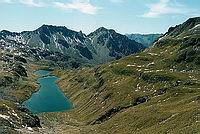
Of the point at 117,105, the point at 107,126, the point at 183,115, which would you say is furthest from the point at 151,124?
the point at 117,105

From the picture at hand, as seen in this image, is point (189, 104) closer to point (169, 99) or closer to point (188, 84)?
point (169, 99)

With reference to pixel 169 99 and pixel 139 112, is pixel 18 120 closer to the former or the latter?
pixel 139 112

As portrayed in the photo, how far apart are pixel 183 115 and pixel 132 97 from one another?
82.1 meters

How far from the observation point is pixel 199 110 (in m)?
114

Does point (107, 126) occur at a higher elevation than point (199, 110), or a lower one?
lower

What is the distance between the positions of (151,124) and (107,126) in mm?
31723

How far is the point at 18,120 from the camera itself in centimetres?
16888

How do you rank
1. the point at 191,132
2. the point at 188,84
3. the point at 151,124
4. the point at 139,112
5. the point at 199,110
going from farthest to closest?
the point at 188,84 → the point at 139,112 → the point at 151,124 → the point at 199,110 → the point at 191,132

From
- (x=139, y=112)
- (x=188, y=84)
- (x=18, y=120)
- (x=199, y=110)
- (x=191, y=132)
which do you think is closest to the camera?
(x=191, y=132)

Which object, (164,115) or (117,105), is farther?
(117,105)

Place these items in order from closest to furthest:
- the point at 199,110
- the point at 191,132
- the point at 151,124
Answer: the point at 191,132
the point at 199,110
the point at 151,124

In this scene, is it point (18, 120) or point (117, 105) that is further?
point (117, 105)

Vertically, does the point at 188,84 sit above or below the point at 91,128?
above

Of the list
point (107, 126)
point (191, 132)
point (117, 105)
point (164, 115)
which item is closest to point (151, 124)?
point (164, 115)
